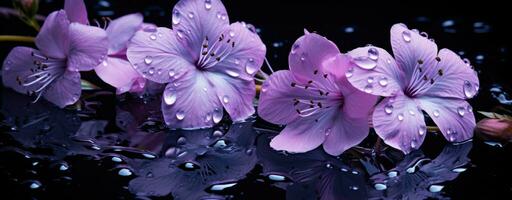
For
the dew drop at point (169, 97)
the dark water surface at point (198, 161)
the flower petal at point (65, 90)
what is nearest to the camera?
the dark water surface at point (198, 161)

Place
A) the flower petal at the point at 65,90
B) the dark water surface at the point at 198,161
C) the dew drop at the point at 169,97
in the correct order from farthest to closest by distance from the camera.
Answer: the flower petal at the point at 65,90 → the dew drop at the point at 169,97 → the dark water surface at the point at 198,161

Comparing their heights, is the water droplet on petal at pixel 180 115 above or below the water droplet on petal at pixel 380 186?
above

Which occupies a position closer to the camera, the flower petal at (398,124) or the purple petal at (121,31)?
the flower petal at (398,124)

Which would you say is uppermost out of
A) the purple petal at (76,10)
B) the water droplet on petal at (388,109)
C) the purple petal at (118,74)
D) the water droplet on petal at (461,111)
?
the purple petal at (76,10)

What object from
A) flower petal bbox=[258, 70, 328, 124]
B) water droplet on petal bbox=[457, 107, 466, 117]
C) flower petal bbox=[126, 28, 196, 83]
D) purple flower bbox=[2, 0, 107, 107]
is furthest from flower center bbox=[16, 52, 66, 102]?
water droplet on petal bbox=[457, 107, 466, 117]

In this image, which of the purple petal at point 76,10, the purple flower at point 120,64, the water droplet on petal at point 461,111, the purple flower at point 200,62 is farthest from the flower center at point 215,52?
the water droplet on petal at point 461,111

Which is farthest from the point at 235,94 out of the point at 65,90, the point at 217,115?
the point at 65,90

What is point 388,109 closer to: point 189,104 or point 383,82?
point 383,82

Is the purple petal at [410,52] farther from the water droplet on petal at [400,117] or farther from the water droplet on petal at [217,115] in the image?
the water droplet on petal at [217,115]
